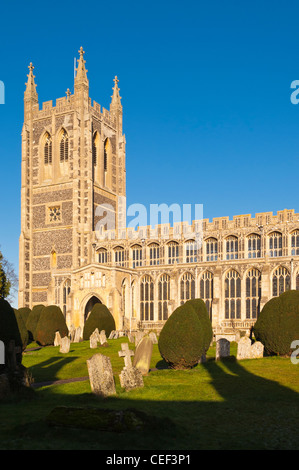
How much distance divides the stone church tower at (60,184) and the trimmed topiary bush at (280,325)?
29.1m

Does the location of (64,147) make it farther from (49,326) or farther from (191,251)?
(49,326)

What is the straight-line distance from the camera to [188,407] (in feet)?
37.1

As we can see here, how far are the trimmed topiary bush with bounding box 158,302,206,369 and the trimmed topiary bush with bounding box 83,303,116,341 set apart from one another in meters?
17.2

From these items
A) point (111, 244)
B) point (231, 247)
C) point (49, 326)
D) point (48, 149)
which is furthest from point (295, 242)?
point (48, 149)

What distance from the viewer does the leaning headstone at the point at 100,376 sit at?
12461mm

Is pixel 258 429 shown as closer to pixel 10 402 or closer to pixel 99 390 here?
pixel 99 390

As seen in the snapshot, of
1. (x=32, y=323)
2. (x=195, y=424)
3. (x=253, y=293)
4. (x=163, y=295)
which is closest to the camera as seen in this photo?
(x=195, y=424)

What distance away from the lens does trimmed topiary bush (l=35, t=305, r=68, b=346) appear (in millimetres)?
33531

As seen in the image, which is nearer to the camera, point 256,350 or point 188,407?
point 188,407

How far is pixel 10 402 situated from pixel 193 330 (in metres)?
7.83

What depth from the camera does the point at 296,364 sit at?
18.9 metres

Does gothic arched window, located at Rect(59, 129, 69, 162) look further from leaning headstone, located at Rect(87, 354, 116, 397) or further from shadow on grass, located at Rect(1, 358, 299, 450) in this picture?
leaning headstone, located at Rect(87, 354, 116, 397)

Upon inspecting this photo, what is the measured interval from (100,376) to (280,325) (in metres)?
10.5
